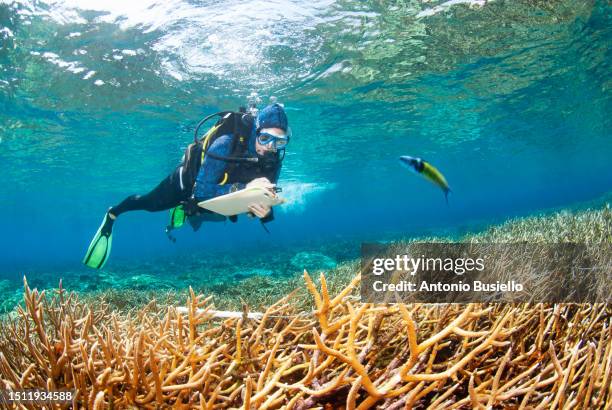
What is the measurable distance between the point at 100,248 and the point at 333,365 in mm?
7593

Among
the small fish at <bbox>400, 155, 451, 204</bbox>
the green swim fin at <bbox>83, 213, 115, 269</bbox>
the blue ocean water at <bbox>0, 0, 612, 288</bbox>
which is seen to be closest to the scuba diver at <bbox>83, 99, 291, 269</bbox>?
the small fish at <bbox>400, 155, 451, 204</bbox>

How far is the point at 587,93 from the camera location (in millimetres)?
23109

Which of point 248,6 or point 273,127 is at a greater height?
point 248,6

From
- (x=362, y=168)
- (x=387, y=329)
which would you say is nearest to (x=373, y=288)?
(x=387, y=329)

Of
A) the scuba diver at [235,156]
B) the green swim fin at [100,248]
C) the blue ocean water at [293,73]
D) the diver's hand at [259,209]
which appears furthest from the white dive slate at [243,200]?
the blue ocean water at [293,73]

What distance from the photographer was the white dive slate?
366 centimetres

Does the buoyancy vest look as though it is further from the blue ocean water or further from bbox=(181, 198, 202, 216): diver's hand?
the blue ocean water

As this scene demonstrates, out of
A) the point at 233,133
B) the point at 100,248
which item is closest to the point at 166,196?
the point at 100,248

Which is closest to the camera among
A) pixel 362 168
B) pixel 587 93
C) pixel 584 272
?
pixel 584 272

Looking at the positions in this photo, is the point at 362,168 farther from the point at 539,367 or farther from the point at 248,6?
the point at 539,367

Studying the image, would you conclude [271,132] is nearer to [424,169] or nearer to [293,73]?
[424,169]

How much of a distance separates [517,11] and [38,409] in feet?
52.6

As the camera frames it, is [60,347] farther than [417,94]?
No

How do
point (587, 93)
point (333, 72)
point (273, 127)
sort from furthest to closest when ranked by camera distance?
point (587, 93) → point (333, 72) → point (273, 127)
